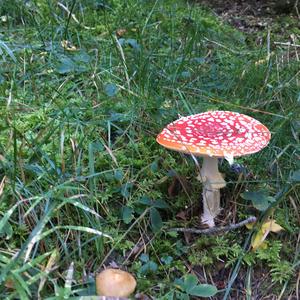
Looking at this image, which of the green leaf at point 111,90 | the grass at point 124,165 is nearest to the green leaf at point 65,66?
the grass at point 124,165

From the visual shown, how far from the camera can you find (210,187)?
2.54 m

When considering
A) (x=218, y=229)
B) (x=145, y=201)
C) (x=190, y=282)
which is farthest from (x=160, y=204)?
(x=190, y=282)

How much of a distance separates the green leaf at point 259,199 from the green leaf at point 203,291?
52 cm

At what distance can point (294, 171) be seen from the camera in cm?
265

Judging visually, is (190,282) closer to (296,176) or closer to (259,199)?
(259,199)

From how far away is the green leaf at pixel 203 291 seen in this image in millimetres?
2162

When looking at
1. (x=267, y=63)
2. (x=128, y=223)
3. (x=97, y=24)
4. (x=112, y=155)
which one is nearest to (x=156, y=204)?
(x=128, y=223)

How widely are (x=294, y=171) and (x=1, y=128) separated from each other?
5.22 ft

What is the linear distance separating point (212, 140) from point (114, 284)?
0.78 m

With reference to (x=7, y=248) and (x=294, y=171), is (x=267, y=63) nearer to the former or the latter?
(x=294, y=171)

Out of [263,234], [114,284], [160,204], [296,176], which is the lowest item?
[263,234]

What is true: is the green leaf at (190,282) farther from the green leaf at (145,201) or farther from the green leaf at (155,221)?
the green leaf at (145,201)

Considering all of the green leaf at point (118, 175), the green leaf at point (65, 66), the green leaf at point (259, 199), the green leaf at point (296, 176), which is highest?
the green leaf at point (65, 66)

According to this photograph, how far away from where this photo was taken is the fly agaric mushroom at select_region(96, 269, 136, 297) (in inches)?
71.5
